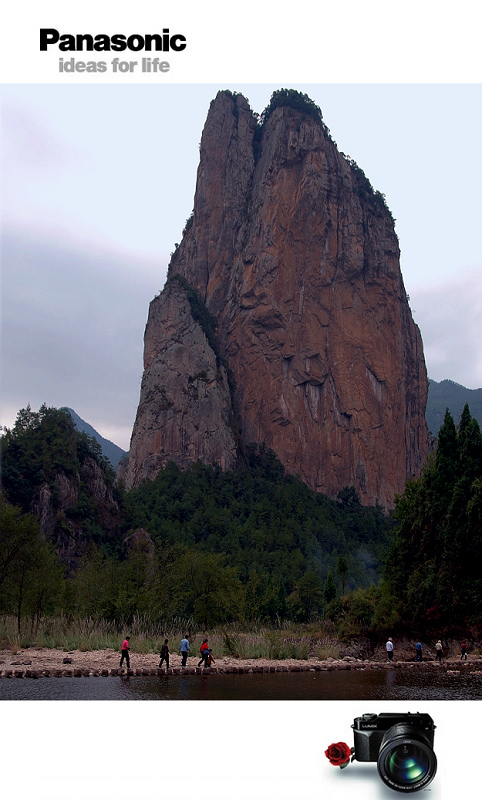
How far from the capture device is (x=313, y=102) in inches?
3413

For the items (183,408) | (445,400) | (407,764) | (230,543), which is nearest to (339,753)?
(407,764)

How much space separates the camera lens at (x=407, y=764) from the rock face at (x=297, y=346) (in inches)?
2746

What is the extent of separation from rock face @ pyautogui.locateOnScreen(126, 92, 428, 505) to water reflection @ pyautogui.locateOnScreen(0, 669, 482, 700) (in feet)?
193

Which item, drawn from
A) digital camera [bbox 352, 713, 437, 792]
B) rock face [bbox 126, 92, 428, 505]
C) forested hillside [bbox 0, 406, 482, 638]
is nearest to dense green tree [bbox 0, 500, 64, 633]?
forested hillside [bbox 0, 406, 482, 638]

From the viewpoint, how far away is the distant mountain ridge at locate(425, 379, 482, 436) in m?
107

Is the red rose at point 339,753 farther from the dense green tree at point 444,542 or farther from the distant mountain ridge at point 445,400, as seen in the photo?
the distant mountain ridge at point 445,400

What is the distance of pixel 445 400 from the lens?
12331cm

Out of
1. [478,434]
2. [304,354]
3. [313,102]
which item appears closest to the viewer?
[478,434]

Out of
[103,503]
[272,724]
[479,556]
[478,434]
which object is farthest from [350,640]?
[103,503]

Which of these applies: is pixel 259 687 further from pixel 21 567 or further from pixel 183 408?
pixel 183 408

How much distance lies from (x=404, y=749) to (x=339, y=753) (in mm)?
614
